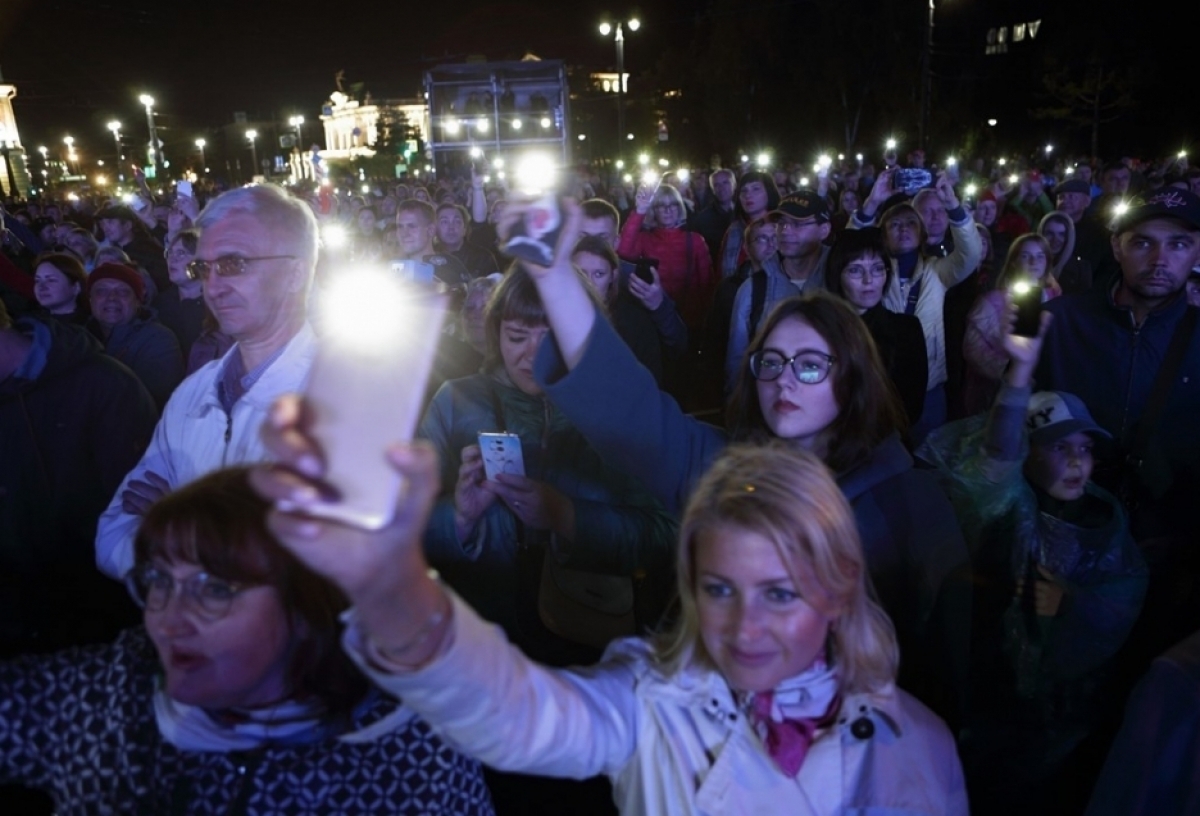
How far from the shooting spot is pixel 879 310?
15.3 feet

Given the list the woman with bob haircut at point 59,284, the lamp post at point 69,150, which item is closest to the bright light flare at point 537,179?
the woman with bob haircut at point 59,284

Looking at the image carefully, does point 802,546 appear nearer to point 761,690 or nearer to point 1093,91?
point 761,690

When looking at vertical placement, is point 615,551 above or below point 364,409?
below

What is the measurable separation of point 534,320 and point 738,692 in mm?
1744

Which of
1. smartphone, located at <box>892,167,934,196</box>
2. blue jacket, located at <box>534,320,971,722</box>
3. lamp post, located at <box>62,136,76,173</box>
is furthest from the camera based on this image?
lamp post, located at <box>62,136,76,173</box>

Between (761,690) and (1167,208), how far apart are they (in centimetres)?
338

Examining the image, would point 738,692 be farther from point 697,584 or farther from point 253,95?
point 253,95

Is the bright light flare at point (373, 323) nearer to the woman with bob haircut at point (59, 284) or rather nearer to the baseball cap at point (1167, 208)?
the baseball cap at point (1167, 208)

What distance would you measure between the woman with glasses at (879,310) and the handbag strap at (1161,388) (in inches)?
43.7

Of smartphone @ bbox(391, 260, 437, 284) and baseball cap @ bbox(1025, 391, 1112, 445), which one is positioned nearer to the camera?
baseball cap @ bbox(1025, 391, 1112, 445)

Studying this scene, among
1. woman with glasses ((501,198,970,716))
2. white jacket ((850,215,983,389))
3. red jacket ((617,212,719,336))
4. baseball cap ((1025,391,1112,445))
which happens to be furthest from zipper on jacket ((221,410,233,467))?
red jacket ((617,212,719,336))

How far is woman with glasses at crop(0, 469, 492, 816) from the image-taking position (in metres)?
1.64

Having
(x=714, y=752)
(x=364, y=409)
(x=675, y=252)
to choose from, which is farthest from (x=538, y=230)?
(x=675, y=252)

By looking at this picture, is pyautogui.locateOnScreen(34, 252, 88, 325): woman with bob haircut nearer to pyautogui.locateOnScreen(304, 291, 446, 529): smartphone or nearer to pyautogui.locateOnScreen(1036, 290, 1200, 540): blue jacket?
pyautogui.locateOnScreen(304, 291, 446, 529): smartphone
